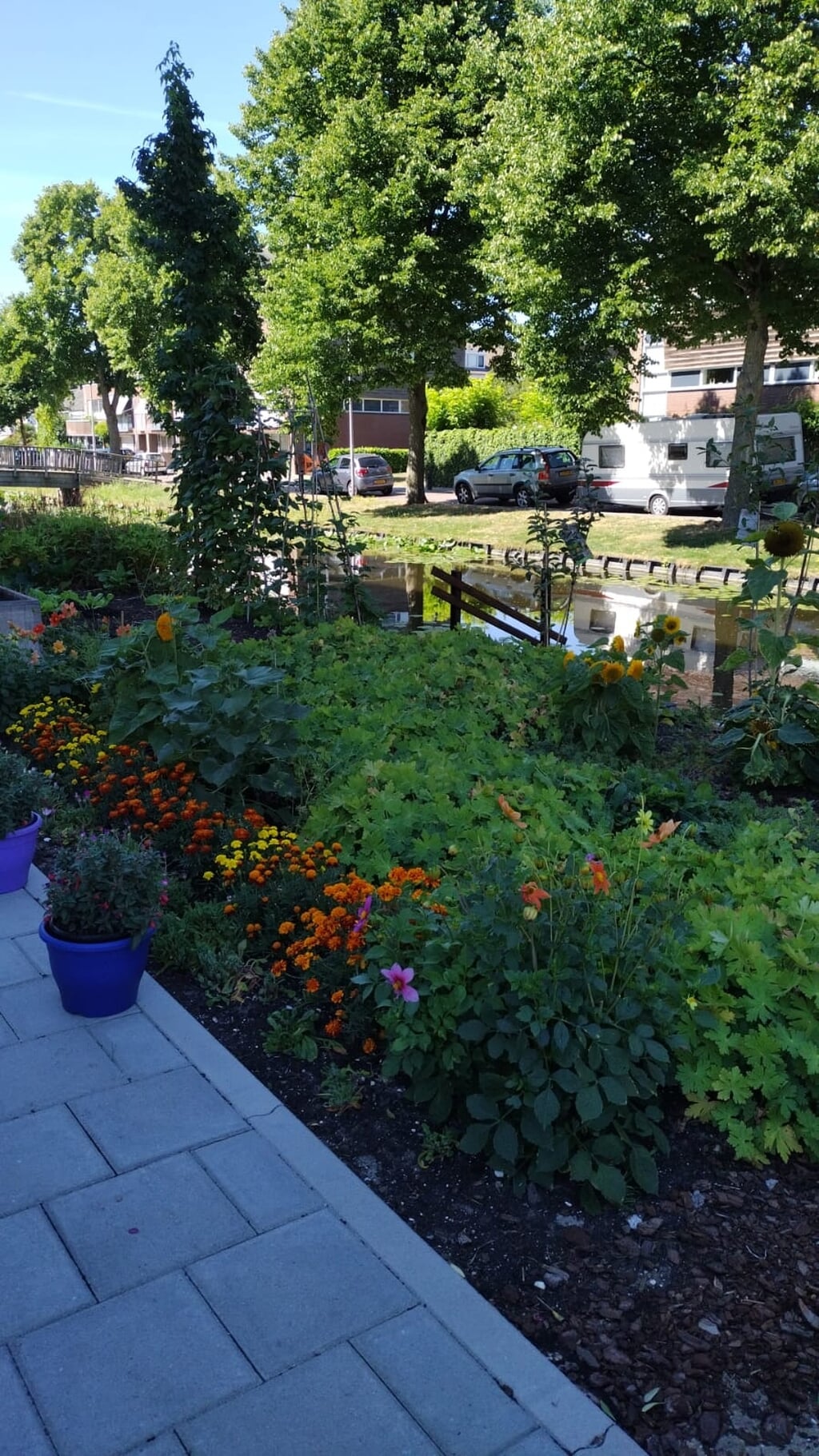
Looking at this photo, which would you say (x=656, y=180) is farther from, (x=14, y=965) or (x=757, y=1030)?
(x=757, y=1030)

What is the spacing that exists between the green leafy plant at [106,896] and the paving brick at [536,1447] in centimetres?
198

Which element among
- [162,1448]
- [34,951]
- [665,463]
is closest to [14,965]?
[34,951]

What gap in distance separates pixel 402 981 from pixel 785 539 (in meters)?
3.58

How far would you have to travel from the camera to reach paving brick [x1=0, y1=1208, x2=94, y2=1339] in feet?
7.57

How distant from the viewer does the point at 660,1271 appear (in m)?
A: 2.48

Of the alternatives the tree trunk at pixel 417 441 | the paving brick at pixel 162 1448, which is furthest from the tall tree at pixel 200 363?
the tree trunk at pixel 417 441

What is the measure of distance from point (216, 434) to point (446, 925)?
6608mm

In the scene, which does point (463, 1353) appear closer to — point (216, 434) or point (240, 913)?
point (240, 913)

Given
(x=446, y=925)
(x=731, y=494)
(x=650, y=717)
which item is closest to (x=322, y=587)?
(x=650, y=717)

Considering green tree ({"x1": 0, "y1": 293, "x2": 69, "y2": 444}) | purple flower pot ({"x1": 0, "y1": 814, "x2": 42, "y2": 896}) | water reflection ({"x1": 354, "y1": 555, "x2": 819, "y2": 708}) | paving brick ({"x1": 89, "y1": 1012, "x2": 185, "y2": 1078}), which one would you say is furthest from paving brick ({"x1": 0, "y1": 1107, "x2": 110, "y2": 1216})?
green tree ({"x1": 0, "y1": 293, "x2": 69, "y2": 444})

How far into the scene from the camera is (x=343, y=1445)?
2.01 meters

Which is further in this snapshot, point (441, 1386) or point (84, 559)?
point (84, 559)

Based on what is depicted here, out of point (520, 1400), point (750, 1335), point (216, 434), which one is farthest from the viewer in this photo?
point (216, 434)

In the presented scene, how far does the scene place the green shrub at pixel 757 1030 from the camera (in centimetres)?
278
